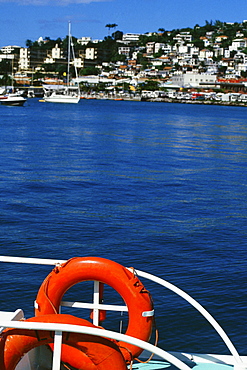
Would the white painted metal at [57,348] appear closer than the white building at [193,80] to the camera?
Yes

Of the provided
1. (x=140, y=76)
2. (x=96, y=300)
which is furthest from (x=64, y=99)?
(x=140, y=76)

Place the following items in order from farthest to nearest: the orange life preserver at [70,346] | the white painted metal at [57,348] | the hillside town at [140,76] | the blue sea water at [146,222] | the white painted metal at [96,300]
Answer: the hillside town at [140,76] → the blue sea water at [146,222] → the white painted metal at [96,300] → the orange life preserver at [70,346] → the white painted metal at [57,348]

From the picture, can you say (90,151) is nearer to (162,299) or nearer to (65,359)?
(162,299)

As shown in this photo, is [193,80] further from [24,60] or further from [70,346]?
→ [70,346]

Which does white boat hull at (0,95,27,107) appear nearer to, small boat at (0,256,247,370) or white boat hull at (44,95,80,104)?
white boat hull at (44,95,80,104)

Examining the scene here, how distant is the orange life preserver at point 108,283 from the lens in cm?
470

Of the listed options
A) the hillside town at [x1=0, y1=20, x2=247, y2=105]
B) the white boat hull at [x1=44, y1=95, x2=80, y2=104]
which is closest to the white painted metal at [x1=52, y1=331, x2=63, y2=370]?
the white boat hull at [x1=44, y1=95, x2=80, y2=104]

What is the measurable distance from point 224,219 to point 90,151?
15.3 metres

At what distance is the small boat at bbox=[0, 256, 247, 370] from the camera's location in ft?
12.4

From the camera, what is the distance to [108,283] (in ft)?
15.5

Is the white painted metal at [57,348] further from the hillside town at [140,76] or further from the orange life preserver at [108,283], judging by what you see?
the hillside town at [140,76]

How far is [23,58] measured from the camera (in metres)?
191

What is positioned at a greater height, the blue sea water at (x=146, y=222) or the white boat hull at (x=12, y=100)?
the white boat hull at (x=12, y=100)

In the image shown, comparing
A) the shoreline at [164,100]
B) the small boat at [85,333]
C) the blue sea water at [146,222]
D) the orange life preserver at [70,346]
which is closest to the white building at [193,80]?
the shoreline at [164,100]
